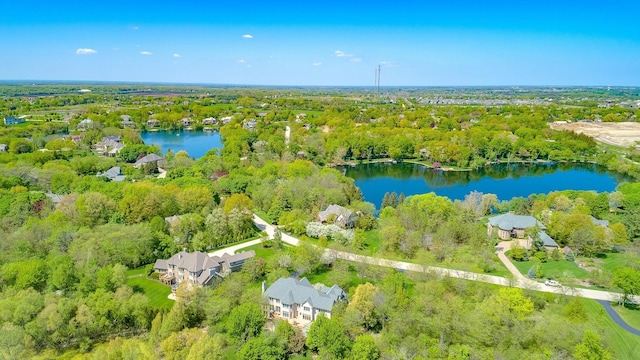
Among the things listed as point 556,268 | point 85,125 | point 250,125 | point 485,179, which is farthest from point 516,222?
point 85,125

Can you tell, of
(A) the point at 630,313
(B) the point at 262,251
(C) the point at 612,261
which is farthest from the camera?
(B) the point at 262,251

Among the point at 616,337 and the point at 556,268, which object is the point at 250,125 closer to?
the point at 556,268

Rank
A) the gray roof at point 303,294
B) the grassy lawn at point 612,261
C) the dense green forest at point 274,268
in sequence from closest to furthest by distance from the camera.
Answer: the dense green forest at point 274,268 < the gray roof at point 303,294 < the grassy lawn at point 612,261

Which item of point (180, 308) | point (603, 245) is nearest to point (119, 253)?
point (180, 308)

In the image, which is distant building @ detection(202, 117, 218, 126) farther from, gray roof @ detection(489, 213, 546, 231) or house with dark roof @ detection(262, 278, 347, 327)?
house with dark roof @ detection(262, 278, 347, 327)

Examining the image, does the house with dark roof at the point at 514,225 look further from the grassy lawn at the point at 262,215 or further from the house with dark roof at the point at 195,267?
the house with dark roof at the point at 195,267

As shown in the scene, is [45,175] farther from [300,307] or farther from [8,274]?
[300,307]

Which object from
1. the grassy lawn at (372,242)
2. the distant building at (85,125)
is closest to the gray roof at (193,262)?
the grassy lawn at (372,242)
